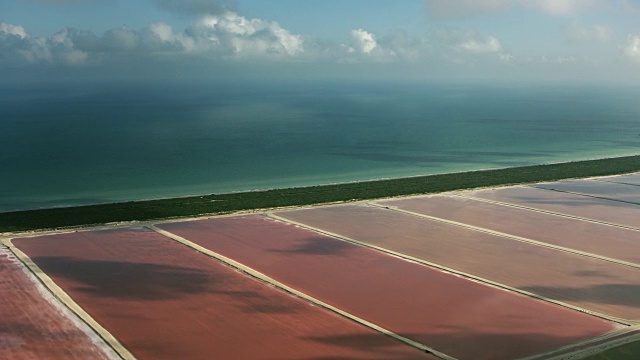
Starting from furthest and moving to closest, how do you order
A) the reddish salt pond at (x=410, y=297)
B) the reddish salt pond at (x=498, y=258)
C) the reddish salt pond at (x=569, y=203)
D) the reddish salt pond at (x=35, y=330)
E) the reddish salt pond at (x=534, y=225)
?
the reddish salt pond at (x=569, y=203) < the reddish salt pond at (x=534, y=225) < the reddish salt pond at (x=498, y=258) < the reddish salt pond at (x=410, y=297) < the reddish salt pond at (x=35, y=330)

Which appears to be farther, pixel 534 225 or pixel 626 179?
pixel 626 179

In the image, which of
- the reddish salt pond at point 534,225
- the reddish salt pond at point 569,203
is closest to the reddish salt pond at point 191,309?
the reddish salt pond at point 534,225

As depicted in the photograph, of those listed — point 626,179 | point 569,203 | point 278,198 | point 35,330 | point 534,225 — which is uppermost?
point 626,179

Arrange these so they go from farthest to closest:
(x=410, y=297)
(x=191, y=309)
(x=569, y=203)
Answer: (x=569, y=203) < (x=410, y=297) < (x=191, y=309)

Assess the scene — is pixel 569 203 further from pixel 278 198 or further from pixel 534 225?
pixel 278 198

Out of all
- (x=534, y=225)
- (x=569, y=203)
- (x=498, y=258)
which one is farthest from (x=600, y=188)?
(x=498, y=258)

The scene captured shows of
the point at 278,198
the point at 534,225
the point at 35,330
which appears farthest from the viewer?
the point at 278,198

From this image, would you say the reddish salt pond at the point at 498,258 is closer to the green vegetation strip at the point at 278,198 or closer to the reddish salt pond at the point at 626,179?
the green vegetation strip at the point at 278,198

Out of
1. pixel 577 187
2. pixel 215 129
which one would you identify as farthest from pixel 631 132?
pixel 577 187
